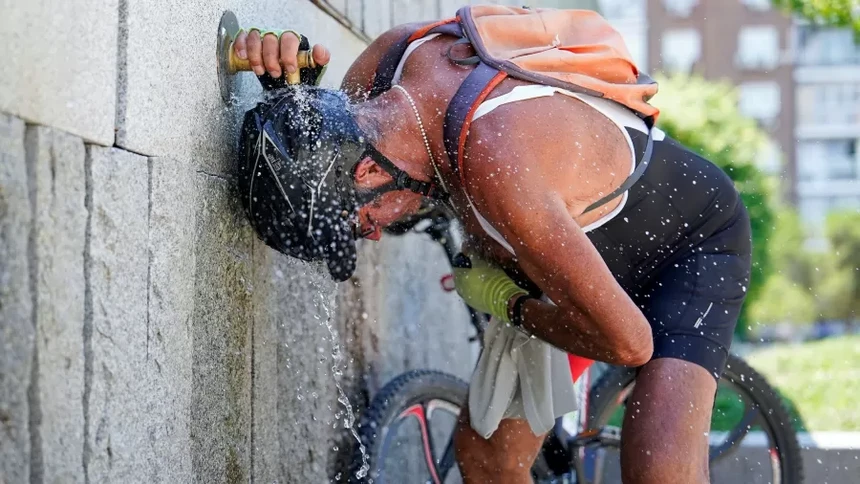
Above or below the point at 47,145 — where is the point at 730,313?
below

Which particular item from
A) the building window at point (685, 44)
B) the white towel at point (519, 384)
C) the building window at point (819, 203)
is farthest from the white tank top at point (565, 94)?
the building window at point (819, 203)

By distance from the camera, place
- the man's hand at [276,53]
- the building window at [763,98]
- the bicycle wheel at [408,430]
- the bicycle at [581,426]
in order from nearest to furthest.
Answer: the man's hand at [276,53] → the bicycle wheel at [408,430] → the bicycle at [581,426] → the building window at [763,98]

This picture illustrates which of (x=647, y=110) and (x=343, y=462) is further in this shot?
(x=343, y=462)

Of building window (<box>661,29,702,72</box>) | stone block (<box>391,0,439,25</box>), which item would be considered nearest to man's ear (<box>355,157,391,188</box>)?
stone block (<box>391,0,439,25</box>)

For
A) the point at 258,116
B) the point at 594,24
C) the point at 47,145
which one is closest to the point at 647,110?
the point at 594,24

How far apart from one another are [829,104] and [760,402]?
49.0m

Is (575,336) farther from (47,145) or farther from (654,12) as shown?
(654,12)

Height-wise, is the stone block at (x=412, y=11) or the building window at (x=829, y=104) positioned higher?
the stone block at (x=412, y=11)

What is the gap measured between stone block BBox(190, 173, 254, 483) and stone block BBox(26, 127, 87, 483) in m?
0.53

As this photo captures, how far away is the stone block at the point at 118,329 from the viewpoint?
1939 mm

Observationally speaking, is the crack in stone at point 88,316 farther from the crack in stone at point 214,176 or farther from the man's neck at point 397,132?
the man's neck at point 397,132

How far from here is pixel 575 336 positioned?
2488 millimetres

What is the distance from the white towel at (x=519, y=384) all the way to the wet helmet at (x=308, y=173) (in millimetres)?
622

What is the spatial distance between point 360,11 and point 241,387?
1.83 metres
